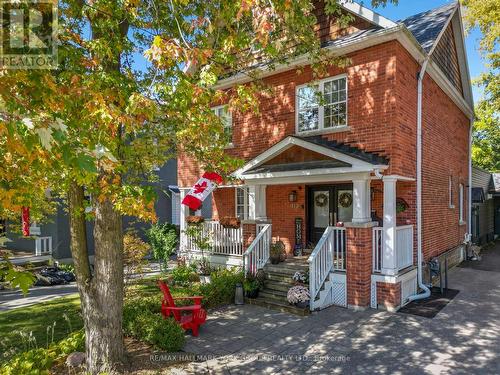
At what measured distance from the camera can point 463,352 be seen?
6086 mm

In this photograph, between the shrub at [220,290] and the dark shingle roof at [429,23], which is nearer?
the shrub at [220,290]

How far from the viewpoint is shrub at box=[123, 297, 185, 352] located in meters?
6.14

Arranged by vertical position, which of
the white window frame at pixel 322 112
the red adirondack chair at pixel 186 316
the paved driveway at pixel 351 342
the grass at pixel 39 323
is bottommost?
the grass at pixel 39 323

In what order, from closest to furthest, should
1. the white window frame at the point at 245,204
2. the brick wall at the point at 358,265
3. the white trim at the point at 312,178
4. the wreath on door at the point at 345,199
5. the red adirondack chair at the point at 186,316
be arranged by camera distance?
the red adirondack chair at the point at 186,316 → the brick wall at the point at 358,265 → the white trim at the point at 312,178 → the wreath on door at the point at 345,199 → the white window frame at the point at 245,204

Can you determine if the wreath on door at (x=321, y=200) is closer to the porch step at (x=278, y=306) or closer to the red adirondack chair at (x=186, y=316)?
the porch step at (x=278, y=306)

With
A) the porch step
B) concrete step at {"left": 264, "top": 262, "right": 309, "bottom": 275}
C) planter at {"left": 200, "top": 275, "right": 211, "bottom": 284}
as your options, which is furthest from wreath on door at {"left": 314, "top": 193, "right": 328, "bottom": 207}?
planter at {"left": 200, "top": 275, "right": 211, "bottom": 284}

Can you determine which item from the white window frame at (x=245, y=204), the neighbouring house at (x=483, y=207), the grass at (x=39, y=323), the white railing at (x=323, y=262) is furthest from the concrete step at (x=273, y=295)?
the neighbouring house at (x=483, y=207)

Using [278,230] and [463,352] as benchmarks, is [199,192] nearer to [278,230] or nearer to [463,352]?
[278,230]

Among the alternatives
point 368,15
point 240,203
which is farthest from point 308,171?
point 240,203

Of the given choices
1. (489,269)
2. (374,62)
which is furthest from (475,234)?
(374,62)

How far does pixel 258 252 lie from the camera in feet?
33.1

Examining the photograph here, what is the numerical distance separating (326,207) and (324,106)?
324 cm

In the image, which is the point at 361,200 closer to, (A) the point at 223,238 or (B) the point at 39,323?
(A) the point at 223,238

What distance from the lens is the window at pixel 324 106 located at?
981cm
